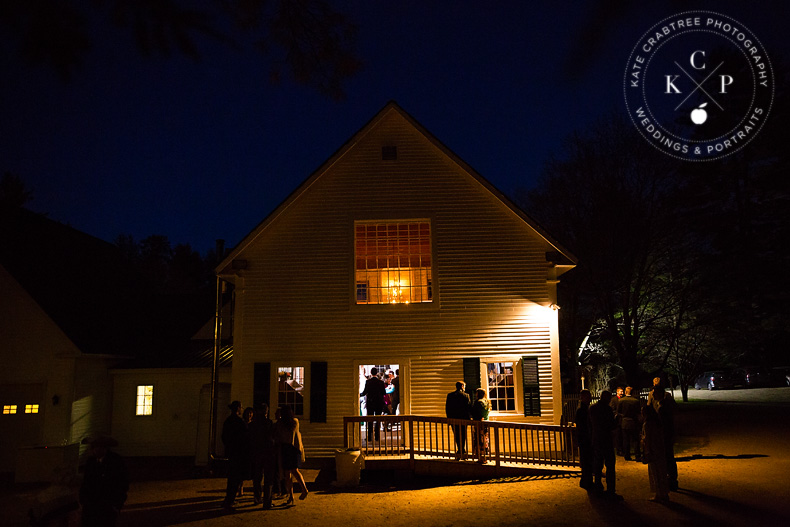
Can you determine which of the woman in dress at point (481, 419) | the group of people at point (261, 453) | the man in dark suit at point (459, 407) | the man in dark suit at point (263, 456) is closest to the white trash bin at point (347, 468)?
the group of people at point (261, 453)

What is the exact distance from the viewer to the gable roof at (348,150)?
14.2 meters

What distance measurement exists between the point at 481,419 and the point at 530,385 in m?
2.13

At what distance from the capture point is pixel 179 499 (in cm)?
1034

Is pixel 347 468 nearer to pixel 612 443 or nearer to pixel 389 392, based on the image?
pixel 389 392

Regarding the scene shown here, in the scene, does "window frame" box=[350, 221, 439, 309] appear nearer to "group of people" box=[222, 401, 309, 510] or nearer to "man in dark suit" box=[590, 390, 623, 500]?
"group of people" box=[222, 401, 309, 510]

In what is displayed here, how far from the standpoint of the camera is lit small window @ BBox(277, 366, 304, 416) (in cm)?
1402

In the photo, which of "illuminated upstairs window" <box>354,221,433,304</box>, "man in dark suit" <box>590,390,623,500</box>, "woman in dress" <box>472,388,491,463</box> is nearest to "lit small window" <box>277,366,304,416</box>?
"illuminated upstairs window" <box>354,221,433,304</box>

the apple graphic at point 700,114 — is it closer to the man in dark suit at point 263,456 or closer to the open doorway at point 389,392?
the open doorway at point 389,392

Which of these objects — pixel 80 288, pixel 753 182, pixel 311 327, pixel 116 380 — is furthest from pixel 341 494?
pixel 753 182

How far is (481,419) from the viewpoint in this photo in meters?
12.1

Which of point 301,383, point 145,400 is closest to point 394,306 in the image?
point 301,383

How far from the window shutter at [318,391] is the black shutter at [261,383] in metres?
1.08

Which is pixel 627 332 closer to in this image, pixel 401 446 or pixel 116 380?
pixel 401 446

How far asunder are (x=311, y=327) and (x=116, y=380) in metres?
7.14
